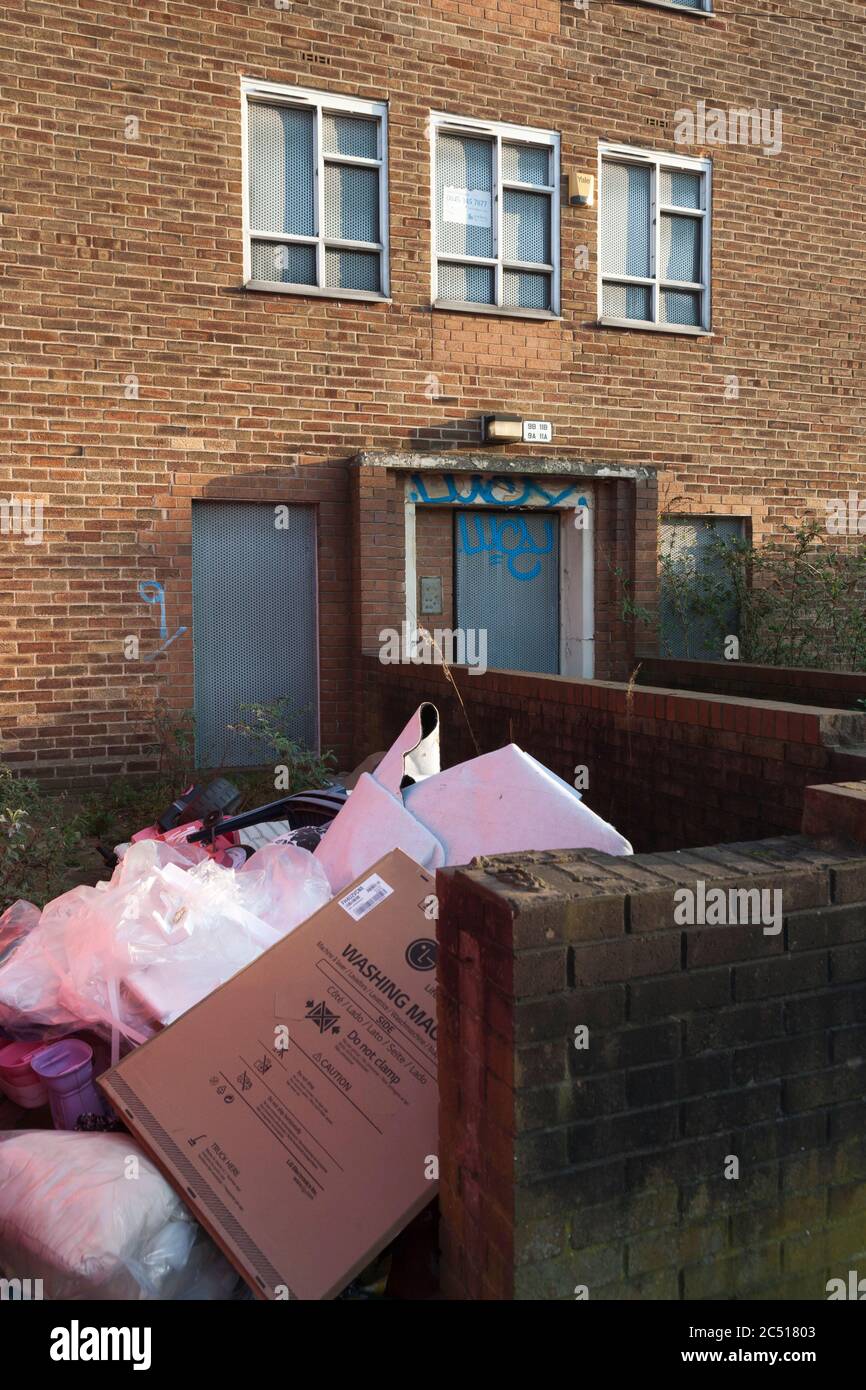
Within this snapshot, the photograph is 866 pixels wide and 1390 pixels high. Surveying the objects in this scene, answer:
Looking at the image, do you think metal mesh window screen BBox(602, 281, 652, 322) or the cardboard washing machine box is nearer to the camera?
the cardboard washing machine box

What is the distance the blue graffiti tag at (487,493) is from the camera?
904 cm

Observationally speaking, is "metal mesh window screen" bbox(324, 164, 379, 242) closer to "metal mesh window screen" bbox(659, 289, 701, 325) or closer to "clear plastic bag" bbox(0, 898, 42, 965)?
"metal mesh window screen" bbox(659, 289, 701, 325)

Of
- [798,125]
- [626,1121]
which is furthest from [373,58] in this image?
[626,1121]

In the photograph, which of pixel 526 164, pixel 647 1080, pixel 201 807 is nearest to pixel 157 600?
pixel 201 807

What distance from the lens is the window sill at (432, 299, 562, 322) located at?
8.99 meters

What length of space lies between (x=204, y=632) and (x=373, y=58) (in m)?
4.68

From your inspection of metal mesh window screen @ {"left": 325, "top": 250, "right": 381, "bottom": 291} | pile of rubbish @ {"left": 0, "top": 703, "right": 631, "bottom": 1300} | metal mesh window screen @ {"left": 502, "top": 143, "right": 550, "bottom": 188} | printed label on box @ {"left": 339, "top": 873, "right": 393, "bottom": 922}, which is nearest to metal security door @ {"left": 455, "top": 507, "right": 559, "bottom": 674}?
metal mesh window screen @ {"left": 325, "top": 250, "right": 381, "bottom": 291}

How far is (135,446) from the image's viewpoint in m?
8.01

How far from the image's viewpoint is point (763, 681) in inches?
283

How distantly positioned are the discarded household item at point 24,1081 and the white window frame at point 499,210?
7264mm

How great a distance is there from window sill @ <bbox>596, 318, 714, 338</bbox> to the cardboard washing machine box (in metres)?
7.81

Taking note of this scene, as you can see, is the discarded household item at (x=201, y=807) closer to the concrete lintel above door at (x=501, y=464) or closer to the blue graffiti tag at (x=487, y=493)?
the concrete lintel above door at (x=501, y=464)

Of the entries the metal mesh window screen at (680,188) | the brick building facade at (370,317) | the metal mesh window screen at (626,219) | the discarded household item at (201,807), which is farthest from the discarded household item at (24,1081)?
the metal mesh window screen at (680,188)
